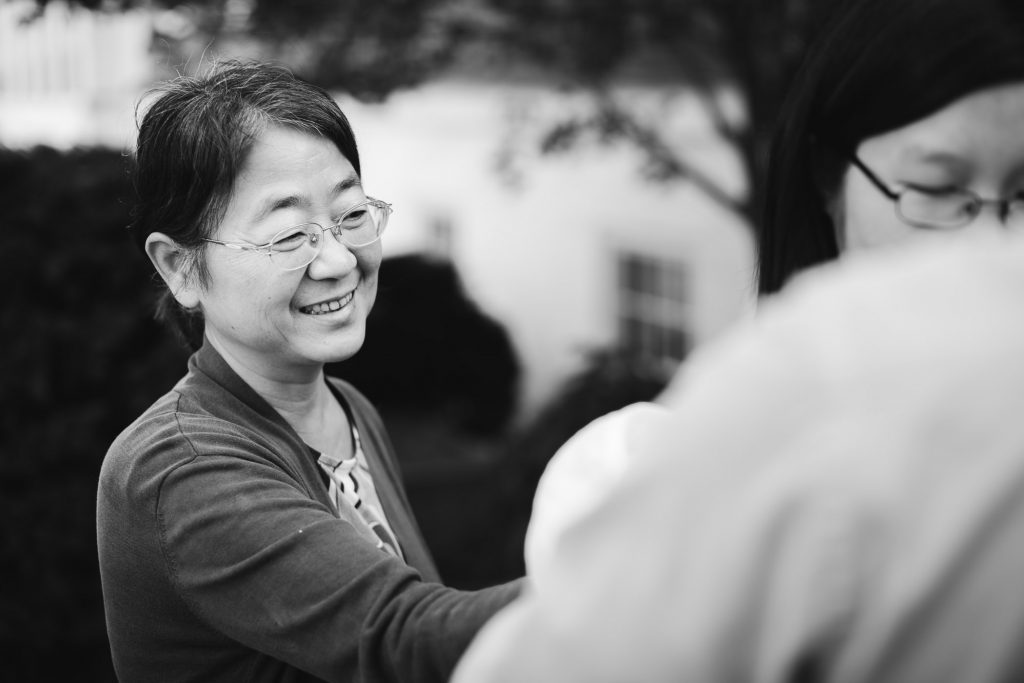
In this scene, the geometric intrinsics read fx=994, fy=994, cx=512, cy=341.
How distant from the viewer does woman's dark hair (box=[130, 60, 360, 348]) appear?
1724 mm

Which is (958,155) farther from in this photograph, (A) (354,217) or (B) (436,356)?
(B) (436,356)

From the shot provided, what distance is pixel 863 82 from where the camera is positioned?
1235mm

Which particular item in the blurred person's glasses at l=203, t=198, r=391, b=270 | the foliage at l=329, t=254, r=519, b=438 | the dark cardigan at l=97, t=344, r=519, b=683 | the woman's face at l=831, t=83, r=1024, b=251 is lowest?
the foliage at l=329, t=254, r=519, b=438

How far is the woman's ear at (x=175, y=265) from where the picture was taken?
1.86 metres

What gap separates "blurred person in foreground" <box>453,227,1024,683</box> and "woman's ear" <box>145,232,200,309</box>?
1348mm

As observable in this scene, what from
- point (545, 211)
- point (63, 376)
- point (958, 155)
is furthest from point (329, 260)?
point (545, 211)

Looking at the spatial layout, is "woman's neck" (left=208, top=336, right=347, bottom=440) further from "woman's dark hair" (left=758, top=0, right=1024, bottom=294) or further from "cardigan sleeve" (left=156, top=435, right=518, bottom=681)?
"woman's dark hair" (left=758, top=0, right=1024, bottom=294)

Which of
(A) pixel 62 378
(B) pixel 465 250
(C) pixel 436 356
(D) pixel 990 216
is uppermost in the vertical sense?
(D) pixel 990 216

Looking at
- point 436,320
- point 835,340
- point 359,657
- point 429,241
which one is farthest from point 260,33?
point 429,241

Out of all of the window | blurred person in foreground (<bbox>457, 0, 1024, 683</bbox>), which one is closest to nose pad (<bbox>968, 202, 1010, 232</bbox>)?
blurred person in foreground (<bbox>457, 0, 1024, 683</bbox>)

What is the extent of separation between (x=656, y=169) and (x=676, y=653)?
208 inches

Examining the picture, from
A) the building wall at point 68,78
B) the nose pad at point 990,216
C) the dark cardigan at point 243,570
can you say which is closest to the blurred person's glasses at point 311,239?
the dark cardigan at point 243,570

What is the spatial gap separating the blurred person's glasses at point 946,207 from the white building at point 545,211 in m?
4.53

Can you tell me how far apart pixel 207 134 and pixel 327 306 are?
369 millimetres
